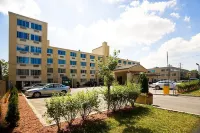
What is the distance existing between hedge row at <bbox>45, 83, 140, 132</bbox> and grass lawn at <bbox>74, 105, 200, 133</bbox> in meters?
0.71

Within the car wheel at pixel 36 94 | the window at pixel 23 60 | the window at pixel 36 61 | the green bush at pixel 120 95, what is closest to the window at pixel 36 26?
the window at pixel 36 61

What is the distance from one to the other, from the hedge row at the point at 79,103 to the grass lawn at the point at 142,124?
2.33ft

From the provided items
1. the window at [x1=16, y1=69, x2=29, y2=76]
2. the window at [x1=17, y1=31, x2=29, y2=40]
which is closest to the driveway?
the window at [x1=16, y1=69, x2=29, y2=76]

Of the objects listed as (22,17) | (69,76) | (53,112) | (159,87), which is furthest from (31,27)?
(53,112)

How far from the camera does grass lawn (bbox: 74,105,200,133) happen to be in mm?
6535

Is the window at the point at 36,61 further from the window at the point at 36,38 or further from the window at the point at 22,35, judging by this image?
the window at the point at 22,35

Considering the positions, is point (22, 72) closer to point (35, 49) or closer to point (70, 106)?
point (35, 49)

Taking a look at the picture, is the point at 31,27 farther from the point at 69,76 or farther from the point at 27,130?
the point at 27,130

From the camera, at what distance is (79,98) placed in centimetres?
696

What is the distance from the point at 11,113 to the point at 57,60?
39.1 metres

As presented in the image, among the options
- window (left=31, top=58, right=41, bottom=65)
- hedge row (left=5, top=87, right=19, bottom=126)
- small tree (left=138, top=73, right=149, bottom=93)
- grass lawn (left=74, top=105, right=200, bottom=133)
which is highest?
window (left=31, top=58, right=41, bottom=65)

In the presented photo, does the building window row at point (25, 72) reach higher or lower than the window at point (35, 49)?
lower

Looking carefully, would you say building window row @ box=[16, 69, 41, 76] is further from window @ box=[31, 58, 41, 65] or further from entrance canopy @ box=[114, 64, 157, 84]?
entrance canopy @ box=[114, 64, 157, 84]

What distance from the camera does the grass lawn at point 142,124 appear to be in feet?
21.4
